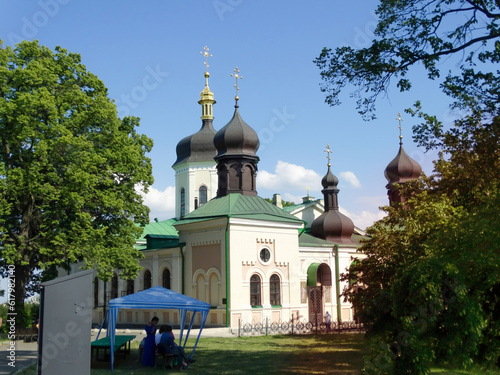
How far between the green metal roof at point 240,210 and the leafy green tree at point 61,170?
14.5 ft

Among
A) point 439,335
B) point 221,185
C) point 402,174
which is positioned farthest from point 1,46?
point 402,174

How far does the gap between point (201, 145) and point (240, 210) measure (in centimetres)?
1305

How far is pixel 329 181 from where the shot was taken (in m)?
33.7

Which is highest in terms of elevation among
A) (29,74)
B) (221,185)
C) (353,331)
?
(29,74)

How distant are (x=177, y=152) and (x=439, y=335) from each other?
3265 centimetres

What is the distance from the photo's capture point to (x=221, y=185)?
1163 inches

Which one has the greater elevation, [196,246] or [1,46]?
[1,46]

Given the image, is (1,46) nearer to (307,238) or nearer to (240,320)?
(240,320)

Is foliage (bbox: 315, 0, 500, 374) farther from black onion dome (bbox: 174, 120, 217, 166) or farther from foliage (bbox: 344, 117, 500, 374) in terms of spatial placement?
black onion dome (bbox: 174, 120, 217, 166)

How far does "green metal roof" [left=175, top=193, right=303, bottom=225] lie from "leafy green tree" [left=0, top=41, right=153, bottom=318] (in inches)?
174

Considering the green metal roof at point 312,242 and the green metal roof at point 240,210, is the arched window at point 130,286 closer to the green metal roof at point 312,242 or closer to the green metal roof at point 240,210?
the green metal roof at point 240,210

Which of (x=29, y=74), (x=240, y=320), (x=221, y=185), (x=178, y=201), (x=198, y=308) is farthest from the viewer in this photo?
(x=178, y=201)

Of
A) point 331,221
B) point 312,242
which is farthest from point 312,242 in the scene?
point 331,221

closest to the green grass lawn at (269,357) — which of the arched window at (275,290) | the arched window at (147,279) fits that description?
the arched window at (275,290)
